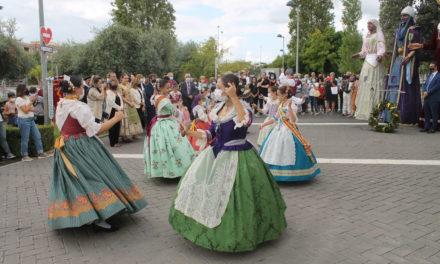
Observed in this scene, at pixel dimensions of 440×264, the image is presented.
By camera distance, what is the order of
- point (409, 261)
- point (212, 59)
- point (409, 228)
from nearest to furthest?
point (409, 261)
point (409, 228)
point (212, 59)

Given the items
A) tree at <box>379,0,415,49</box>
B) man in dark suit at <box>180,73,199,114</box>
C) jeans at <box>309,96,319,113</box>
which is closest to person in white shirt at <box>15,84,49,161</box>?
man in dark suit at <box>180,73,199,114</box>

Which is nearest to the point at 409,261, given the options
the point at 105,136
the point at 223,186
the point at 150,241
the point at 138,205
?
the point at 223,186

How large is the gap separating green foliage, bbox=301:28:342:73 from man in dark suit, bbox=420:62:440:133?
127ft

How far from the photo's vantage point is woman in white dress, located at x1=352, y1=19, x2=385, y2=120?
12109 millimetres

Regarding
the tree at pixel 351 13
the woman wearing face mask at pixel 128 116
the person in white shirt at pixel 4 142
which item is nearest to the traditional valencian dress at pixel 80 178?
the person in white shirt at pixel 4 142

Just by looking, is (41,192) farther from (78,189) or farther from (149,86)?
(149,86)

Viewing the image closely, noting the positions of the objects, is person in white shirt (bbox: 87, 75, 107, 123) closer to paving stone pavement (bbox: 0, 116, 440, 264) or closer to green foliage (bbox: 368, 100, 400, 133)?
paving stone pavement (bbox: 0, 116, 440, 264)

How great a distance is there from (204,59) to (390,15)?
967 inches

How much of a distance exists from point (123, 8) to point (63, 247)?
4595 centimetres

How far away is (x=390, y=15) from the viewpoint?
22688 millimetres

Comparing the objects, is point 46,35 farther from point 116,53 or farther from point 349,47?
point 349,47

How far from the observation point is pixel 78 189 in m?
3.99

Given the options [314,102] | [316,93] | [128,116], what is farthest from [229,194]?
[314,102]

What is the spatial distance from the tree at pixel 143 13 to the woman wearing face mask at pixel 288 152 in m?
41.3
